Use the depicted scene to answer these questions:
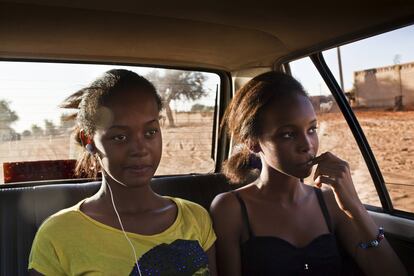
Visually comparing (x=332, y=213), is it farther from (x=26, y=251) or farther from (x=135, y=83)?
(x=26, y=251)

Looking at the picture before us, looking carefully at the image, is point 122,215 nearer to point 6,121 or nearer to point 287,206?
point 287,206

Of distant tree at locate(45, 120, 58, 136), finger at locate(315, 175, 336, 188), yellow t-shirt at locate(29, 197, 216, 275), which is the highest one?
distant tree at locate(45, 120, 58, 136)

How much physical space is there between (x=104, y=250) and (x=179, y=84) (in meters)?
1.43

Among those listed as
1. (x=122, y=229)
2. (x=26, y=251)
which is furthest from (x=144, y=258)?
(x=26, y=251)

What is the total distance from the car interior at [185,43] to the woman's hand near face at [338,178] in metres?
0.49

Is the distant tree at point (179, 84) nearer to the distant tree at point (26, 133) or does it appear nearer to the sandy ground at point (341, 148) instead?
the sandy ground at point (341, 148)

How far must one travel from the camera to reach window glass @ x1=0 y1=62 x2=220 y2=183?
2.22 m

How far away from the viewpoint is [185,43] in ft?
7.39

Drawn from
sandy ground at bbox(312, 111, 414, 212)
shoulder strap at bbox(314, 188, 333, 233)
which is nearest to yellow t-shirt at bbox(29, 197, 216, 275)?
shoulder strap at bbox(314, 188, 333, 233)

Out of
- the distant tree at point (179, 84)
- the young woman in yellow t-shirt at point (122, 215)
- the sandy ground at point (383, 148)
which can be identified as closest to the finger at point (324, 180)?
the young woman in yellow t-shirt at point (122, 215)

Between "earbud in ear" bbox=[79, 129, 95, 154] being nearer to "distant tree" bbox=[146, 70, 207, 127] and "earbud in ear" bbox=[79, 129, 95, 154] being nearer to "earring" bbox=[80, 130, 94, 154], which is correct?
"earring" bbox=[80, 130, 94, 154]

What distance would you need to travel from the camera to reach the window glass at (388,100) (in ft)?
7.32

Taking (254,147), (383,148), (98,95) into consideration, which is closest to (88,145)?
(98,95)

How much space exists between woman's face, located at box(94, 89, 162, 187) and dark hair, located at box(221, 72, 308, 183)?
0.38 metres
